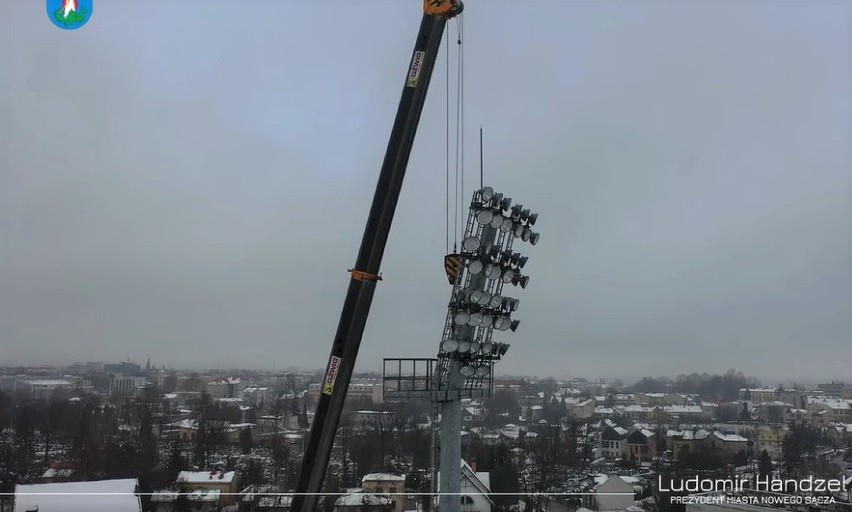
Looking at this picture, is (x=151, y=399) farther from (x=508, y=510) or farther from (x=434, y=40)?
(x=434, y=40)

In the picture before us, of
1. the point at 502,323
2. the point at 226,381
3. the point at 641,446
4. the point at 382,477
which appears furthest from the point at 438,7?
the point at 226,381

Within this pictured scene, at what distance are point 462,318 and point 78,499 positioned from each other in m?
5.05

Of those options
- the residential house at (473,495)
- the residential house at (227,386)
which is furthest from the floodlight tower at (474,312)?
the residential house at (227,386)

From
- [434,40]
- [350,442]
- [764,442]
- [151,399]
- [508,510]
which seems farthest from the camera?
[151,399]

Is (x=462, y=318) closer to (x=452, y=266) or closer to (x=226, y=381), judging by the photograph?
(x=452, y=266)

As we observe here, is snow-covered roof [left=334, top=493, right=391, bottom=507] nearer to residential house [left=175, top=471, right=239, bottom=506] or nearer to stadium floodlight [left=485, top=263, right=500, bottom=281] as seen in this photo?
residential house [left=175, top=471, right=239, bottom=506]

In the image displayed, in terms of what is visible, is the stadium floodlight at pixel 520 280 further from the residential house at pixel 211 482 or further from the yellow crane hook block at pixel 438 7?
the residential house at pixel 211 482

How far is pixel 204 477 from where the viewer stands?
12492mm

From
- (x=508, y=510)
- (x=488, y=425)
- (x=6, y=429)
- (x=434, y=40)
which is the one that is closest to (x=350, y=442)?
(x=488, y=425)

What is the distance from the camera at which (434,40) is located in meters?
5.96

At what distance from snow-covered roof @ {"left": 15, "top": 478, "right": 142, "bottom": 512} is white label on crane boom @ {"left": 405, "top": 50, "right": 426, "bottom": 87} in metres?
6.03

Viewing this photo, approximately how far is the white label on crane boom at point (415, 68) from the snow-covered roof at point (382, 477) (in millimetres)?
9435

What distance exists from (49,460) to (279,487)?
5906mm

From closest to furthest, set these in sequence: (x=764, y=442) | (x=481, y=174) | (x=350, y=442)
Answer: (x=481, y=174)
(x=350, y=442)
(x=764, y=442)
